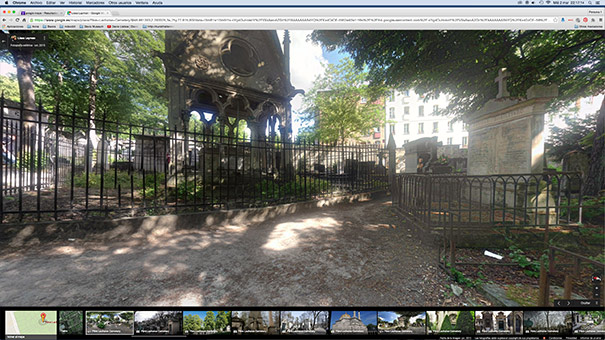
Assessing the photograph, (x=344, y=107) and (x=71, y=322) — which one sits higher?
(x=344, y=107)

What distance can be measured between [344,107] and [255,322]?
19.8 m

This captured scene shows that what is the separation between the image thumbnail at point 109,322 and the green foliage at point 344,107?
740 inches

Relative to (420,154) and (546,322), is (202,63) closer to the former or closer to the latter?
(546,322)

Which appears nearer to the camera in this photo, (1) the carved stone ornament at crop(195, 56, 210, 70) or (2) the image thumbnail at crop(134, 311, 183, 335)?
(2) the image thumbnail at crop(134, 311, 183, 335)

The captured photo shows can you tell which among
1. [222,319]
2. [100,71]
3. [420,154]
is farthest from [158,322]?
[100,71]

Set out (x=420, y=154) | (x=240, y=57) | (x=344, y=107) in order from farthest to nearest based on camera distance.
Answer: (x=344, y=107) → (x=420, y=154) → (x=240, y=57)

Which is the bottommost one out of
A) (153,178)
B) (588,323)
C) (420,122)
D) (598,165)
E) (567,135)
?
(588,323)

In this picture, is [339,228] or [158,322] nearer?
[158,322]

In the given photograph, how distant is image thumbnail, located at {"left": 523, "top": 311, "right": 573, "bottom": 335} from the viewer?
166cm

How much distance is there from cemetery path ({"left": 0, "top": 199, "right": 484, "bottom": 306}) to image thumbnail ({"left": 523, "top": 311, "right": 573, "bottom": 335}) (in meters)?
0.44

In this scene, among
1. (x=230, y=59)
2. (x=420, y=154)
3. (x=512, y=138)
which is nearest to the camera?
(x=512, y=138)

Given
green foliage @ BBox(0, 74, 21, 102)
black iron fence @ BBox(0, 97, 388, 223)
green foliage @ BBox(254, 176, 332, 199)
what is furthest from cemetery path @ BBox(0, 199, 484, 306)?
green foliage @ BBox(0, 74, 21, 102)

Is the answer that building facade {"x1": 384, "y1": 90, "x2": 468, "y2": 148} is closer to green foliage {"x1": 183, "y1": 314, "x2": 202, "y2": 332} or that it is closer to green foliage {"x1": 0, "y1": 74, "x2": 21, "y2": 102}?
green foliage {"x1": 183, "y1": 314, "x2": 202, "y2": 332}

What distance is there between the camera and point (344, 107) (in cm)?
1919
